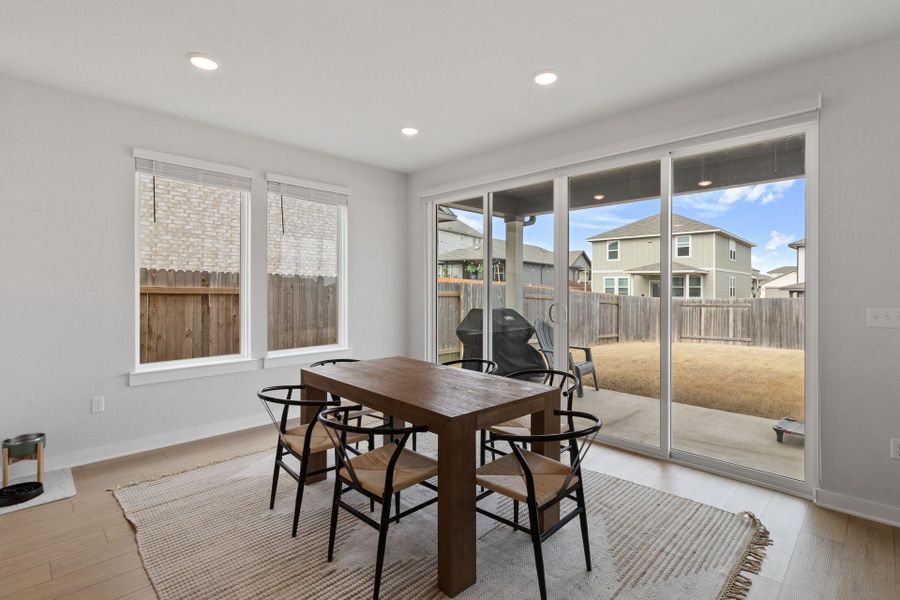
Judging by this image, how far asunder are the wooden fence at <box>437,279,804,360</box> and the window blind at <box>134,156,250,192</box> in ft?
8.34

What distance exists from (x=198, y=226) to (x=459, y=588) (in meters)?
3.47

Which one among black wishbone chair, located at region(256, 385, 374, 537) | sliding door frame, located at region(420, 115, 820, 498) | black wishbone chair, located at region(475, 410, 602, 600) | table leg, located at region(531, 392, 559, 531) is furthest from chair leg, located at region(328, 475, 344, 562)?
sliding door frame, located at region(420, 115, 820, 498)

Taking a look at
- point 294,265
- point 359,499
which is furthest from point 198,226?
point 359,499

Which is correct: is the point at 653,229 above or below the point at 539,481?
above

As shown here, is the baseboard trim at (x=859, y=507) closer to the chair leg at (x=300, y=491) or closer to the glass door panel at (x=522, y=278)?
the glass door panel at (x=522, y=278)

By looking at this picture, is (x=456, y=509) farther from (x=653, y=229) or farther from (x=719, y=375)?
(x=653, y=229)

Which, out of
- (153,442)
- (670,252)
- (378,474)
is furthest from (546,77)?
(153,442)

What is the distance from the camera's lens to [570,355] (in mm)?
3895

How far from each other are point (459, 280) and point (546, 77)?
2412 mm

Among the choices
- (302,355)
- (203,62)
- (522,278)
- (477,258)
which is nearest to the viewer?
(203,62)

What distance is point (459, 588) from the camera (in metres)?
1.89

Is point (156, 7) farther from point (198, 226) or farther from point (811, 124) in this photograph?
point (811, 124)

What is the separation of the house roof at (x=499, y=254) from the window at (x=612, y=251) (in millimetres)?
500

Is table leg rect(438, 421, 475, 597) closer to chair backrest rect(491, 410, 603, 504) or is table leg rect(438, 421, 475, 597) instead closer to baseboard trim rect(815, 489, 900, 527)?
chair backrest rect(491, 410, 603, 504)
